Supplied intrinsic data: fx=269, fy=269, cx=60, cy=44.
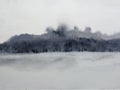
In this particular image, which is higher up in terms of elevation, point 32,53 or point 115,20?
point 115,20

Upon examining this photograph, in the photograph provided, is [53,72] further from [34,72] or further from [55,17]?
[55,17]

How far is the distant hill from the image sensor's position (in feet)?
9.34

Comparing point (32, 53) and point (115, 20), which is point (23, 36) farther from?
point (115, 20)

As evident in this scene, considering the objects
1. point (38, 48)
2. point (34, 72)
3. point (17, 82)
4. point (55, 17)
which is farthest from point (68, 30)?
point (17, 82)

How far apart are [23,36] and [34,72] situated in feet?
1.31

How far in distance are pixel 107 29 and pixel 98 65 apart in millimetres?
394

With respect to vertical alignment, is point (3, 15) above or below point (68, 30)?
above

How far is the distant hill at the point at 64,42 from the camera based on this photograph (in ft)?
9.34

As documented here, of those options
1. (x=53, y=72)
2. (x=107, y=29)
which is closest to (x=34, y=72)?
(x=53, y=72)

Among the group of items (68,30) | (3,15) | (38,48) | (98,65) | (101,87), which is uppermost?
(3,15)

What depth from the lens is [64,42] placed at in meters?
2.88

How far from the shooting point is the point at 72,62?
2.86 metres

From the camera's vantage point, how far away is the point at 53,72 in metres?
2.81

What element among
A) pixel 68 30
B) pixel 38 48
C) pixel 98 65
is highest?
pixel 68 30
